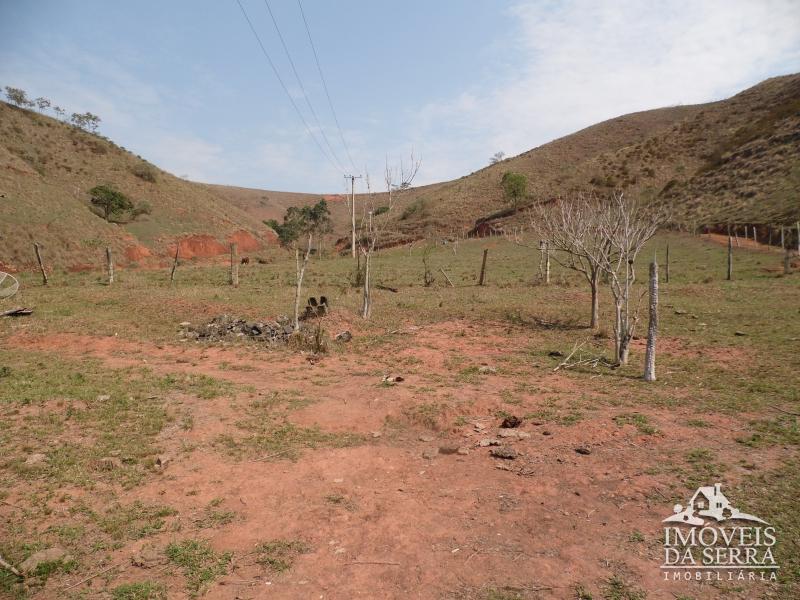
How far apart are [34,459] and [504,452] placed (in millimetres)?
6330

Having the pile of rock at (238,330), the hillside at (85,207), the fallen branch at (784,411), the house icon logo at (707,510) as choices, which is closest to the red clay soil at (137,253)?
the hillside at (85,207)

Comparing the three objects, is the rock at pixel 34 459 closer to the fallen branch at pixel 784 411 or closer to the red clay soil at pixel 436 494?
the red clay soil at pixel 436 494

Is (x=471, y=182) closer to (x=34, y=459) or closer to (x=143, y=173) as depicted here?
(x=143, y=173)

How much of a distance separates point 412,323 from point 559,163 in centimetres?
6543

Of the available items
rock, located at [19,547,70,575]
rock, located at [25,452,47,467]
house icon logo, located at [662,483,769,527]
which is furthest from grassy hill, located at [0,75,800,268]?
house icon logo, located at [662,483,769,527]

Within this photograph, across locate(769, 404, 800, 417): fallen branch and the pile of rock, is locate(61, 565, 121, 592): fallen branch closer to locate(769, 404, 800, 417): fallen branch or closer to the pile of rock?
the pile of rock

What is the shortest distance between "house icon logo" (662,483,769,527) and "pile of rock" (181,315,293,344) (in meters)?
10.5

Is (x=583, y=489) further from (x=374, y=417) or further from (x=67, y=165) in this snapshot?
(x=67, y=165)

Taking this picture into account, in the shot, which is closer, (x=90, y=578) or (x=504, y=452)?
(x=90, y=578)

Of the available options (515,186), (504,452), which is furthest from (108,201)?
(504,452)

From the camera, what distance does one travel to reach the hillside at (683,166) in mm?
38438

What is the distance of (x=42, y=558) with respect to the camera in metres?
4.55

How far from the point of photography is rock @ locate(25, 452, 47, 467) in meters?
6.31

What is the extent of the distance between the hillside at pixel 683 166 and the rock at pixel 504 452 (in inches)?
1298
